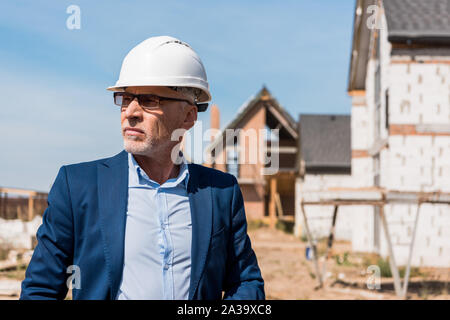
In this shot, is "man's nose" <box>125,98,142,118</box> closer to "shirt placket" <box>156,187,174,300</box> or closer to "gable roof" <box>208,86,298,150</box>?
"shirt placket" <box>156,187,174,300</box>

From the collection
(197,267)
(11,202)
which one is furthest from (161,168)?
(11,202)

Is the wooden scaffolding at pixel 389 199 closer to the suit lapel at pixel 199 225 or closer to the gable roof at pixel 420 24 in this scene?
the gable roof at pixel 420 24

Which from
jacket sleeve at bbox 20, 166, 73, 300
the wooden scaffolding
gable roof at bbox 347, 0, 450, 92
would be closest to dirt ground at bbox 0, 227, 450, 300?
the wooden scaffolding

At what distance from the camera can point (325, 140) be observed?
93.9 feet

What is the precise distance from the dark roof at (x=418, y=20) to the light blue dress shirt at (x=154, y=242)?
1262 cm

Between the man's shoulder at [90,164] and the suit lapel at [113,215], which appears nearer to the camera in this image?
the suit lapel at [113,215]

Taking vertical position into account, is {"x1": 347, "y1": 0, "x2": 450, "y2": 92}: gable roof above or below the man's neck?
above

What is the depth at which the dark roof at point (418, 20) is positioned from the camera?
44.2 ft

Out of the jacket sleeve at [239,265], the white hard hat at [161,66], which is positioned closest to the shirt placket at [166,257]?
the jacket sleeve at [239,265]

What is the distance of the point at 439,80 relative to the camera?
13.8 metres

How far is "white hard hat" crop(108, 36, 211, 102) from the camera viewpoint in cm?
231

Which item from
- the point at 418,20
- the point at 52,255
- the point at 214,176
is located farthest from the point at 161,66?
the point at 418,20

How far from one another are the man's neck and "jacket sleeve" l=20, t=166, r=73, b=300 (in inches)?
16.2

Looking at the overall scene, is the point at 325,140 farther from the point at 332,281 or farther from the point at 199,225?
the point at 199,225
